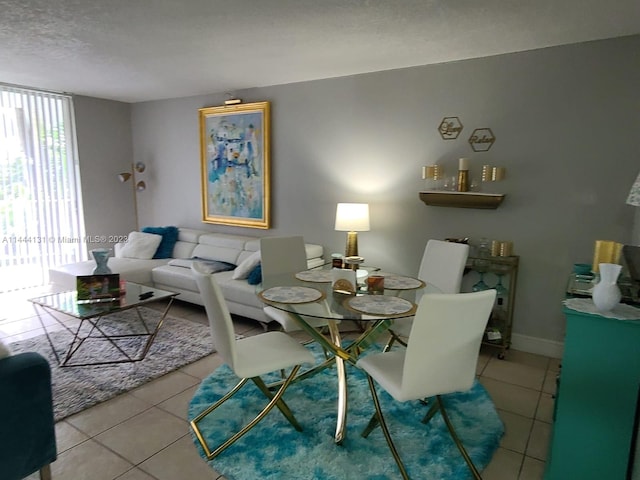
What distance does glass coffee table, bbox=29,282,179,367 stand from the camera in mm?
3145

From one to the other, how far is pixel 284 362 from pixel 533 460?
1.40 meters

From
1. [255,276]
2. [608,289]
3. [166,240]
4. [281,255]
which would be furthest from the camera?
[166,240]

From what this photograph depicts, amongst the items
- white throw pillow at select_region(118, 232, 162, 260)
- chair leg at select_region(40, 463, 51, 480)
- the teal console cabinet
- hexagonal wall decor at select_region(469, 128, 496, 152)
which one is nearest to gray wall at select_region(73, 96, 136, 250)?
white throw pillow at select_region(118, 232, 162, 260)

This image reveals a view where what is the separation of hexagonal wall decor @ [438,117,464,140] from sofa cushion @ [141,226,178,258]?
354 cm

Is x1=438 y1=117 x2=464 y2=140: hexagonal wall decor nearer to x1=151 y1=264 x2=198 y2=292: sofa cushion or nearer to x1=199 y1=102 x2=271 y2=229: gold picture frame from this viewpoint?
x1=199 y1=102 x2=271 y2=229: gold picture frame

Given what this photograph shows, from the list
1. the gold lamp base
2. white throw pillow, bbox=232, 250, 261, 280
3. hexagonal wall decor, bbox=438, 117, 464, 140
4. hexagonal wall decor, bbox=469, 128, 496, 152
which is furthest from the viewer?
white throw pillow, bbox=232, 250, 261, 280

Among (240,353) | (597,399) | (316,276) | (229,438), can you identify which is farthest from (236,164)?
(597,399)

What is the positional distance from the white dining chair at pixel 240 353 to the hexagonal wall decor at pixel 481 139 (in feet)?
7.55

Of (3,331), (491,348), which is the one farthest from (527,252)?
(3,331)

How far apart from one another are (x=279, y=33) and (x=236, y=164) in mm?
2321

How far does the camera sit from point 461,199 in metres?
3.43

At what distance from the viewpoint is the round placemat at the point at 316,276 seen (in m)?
2.73

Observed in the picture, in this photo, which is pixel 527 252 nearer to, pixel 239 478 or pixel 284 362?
pixel 284 362

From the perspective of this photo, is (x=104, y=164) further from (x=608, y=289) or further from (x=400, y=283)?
(x=608, y=289)
